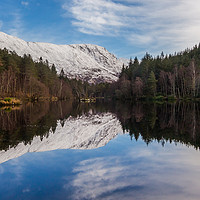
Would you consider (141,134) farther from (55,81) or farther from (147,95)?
(55,81)

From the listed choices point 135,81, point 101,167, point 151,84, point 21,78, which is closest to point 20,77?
point 21,78

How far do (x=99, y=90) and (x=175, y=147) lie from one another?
152900 millimetres

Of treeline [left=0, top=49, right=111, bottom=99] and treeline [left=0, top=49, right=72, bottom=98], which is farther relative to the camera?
treeline [left=0, top=49, right=111, bottom=99]

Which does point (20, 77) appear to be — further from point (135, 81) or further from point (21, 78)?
point (135, 81)

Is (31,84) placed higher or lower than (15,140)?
higher

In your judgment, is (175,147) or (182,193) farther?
(175,147)

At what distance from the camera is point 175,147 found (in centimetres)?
1016

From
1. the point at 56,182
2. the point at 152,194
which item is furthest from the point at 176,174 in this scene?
the point at 56,182

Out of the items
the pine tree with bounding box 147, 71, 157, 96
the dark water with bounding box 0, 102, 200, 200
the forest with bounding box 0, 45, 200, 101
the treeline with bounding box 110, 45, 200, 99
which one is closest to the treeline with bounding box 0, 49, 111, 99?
the forest with bounding box 0, 45, 200, 101

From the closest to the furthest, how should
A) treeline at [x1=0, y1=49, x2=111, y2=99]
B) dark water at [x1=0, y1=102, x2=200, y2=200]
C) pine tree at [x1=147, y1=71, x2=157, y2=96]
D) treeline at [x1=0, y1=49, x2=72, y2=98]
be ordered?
dark water at [x1=0, y1=102, x2=200, y2=200] → treeline at [x1=0, y1=49, x2=72, y2=98] → treeline at [x1=0, y1=49, x2=111, y2=99] → pine tree at [x1=147, y1=71, x2=157, y2=96]

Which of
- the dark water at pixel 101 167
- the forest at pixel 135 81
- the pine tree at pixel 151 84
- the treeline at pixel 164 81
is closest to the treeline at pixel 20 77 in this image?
the forest at pixel 135 81

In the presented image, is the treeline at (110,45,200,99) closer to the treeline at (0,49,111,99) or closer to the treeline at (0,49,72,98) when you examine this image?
the treeline at (0,49,111,99)

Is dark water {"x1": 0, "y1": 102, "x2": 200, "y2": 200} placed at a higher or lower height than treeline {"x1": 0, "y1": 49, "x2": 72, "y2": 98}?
lower

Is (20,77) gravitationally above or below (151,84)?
above
